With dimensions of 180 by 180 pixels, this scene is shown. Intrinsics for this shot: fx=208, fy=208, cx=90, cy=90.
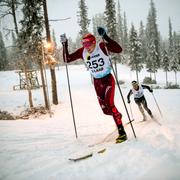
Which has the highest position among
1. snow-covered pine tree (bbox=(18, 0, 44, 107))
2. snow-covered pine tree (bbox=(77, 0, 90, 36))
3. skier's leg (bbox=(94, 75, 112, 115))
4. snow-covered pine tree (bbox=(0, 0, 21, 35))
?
snow-covered pine tree (bbox=(77, 0, 90, 36))

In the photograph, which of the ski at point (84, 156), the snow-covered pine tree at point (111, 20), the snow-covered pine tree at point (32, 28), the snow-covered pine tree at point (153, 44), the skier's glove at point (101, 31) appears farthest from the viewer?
the snow-covered pine tree at point (153, 44)

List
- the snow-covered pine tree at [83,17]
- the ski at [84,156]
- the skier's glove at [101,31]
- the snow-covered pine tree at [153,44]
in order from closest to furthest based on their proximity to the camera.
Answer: the ski at [84,156]
the skier's glove at [101,31]
the snow-covered pine tree at [83,17]
the snow-covered pine tree at [153,44]

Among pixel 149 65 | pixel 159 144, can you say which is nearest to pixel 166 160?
pixel 159 144

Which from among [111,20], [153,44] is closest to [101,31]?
[111,20]

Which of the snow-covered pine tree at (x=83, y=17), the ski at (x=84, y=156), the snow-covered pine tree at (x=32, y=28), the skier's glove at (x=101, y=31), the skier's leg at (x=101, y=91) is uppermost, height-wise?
the snow-covered pine tree at (x=83, y=17)

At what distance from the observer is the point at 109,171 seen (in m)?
4.19

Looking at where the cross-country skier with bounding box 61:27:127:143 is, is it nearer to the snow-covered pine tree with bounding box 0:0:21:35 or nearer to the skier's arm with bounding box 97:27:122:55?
the skier's arm with bounding box 97:27:122:55

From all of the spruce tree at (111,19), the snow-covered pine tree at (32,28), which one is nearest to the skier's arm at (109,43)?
the snow-covered pine tree at (32,28)

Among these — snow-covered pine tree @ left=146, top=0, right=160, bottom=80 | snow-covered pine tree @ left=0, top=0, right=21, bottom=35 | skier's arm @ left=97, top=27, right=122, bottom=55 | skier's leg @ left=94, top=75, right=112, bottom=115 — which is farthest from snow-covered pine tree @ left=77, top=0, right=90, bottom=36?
skier's arm @ left=97, top=27, right=122, bottom=55

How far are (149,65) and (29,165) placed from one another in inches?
1978

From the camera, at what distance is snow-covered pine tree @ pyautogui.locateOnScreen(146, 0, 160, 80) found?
52100 mm

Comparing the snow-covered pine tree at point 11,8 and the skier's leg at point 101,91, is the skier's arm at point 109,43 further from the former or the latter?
the snow-covered pine tree at point 11,8

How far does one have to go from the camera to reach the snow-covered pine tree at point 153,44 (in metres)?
52.1

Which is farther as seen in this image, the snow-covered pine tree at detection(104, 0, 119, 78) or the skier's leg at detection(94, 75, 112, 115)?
the snow-covered pine tree at detection(104, 0, 119, 78)
